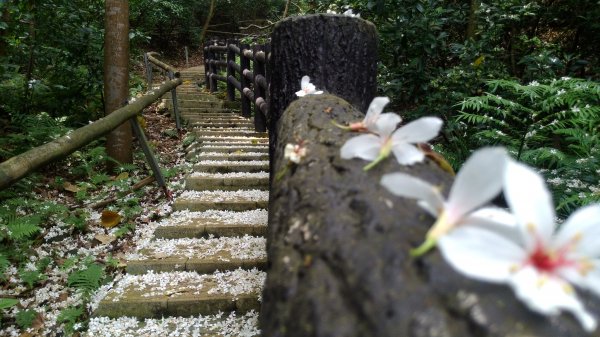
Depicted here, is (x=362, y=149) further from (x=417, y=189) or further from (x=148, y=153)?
(x=148, y=153)

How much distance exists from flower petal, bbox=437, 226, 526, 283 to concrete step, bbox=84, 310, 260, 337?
5.65ft

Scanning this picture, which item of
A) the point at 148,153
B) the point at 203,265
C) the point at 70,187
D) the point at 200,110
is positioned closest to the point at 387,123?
the point at 203,265

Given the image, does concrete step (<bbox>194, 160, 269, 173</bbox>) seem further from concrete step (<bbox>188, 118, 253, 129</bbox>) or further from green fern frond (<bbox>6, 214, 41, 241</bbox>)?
concrete step (<bbox>188, 118, 253, 129</bbox>)

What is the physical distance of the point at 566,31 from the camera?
405cm

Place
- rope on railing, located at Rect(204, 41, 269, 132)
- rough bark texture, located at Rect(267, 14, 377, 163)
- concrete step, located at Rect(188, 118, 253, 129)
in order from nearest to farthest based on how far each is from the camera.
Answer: rough bark texture, located at Rect(267, 14, 377, 163) → rope on railing, located at Rect(204, 41, 269, 132) → concrete step, located at Rect(188, 118, 253, 129)

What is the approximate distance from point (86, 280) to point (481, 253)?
253 centimetres

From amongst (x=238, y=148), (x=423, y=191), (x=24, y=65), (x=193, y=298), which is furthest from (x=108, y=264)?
(x=24, y=65)

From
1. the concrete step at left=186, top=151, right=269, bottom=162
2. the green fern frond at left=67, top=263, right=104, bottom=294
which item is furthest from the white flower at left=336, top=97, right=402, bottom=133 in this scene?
the concrete step at left=186, top=151, right=269, bottom=162

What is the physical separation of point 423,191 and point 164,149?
5.15 meters

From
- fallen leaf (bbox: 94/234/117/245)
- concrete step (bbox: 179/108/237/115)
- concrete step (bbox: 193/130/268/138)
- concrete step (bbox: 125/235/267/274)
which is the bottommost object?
fallen leaf (bbox: 94/234/117/245)

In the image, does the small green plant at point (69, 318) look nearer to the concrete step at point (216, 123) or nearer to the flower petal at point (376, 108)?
the flower petal at point (376, 108)

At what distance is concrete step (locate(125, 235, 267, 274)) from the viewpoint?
2395mm

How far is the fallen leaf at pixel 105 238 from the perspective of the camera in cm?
285

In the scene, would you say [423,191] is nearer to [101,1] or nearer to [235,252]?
[235,252]
